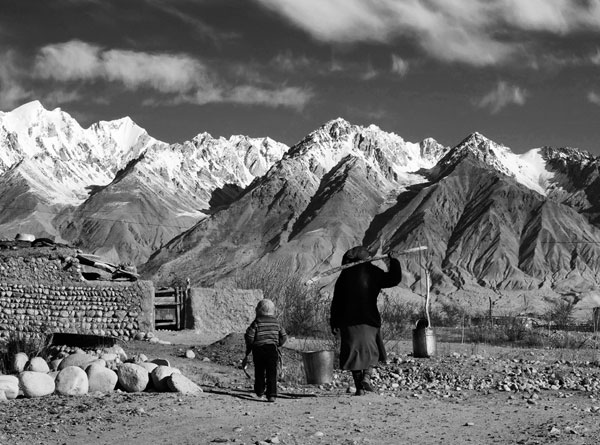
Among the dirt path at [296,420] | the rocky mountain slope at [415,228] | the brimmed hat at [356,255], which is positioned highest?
the rocky mountain slope at [415,228]

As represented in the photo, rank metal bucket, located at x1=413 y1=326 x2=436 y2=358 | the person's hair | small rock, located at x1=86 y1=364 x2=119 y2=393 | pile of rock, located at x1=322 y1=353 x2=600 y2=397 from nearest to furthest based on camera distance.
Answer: the person's hair, small rock, located at x1=86 y1=364 x2=119 y2=393, pile of rock, located at x1=322 y1=353 x2=600 y2=397, metal bucket, located at x1=413 y1=326 x2=436 y2=358

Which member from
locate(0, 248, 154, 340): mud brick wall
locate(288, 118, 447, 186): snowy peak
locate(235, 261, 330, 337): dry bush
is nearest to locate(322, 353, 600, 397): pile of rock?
locate(0, 248, 154, 340): mud brick wall

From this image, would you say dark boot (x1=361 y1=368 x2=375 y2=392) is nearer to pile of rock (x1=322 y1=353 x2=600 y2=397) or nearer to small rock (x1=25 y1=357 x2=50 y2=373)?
pile of rock (x1=322 y1=353 x2=600 y2=397)

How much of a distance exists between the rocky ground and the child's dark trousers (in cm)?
19

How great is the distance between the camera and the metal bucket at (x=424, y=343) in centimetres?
1420

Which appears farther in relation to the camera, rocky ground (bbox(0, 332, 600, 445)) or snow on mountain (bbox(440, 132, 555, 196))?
snow on mountain (bbox(440, 132, 555, 196))

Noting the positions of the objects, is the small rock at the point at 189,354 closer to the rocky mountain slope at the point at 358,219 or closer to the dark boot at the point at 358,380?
the dark boot at the point at 358,380

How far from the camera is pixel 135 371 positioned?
10.6 meters

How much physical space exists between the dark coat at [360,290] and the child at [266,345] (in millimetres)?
810

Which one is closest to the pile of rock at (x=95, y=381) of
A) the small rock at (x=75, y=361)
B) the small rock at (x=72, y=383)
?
the small rock at (x=72, y=383)

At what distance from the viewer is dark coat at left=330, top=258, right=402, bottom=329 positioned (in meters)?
9.80

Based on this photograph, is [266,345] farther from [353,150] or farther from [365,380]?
[353,150]

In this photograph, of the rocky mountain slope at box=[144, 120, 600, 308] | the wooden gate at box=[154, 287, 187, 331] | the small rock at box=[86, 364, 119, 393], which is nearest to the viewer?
the small rock at box=[86, 364, 119, 393]

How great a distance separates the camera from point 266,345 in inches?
398
